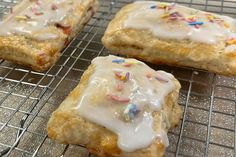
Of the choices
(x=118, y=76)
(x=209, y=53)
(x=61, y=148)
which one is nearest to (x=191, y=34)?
(x=209, y=53)

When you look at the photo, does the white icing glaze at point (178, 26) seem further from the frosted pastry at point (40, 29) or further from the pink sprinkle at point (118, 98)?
the pink sprinkle at point (118, 98)

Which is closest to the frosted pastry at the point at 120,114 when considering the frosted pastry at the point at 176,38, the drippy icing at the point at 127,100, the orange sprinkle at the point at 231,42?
the drippy icing at the point at 127,100

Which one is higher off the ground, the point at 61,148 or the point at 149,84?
the point at 149,84

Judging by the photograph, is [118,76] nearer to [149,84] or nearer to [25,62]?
[149,84]

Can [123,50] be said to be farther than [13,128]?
Yes

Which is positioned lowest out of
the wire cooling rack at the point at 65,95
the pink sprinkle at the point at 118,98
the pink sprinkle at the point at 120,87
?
the wire cooling rack at the point at 65,95

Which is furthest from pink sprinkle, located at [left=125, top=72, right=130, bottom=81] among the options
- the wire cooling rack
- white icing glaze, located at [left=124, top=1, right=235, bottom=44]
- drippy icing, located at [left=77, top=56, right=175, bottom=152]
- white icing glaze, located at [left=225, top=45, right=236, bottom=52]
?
white icing glaze, located at [left=225, top=45, right=236, bottom=52]

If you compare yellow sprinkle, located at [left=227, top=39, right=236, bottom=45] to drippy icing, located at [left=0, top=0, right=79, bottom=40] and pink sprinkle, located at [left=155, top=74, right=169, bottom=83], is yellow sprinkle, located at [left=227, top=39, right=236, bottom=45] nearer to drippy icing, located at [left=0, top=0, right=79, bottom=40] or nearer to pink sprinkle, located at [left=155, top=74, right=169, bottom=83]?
pink sprinkle, located at [left=155, top=74, right=169, bottom=83]
